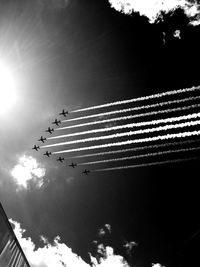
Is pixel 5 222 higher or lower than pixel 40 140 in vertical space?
lower

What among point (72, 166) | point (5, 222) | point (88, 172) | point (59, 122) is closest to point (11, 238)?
point (5, 222)

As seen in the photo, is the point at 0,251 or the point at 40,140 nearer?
the point at 0,251

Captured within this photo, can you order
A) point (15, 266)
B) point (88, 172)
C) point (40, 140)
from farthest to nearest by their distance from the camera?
point (40, 140)
point (88, 172)
point (15, 266)

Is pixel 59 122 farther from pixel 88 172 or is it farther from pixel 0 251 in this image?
pixel 0 251

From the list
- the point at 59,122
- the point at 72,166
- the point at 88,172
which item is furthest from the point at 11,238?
the point at 59,122

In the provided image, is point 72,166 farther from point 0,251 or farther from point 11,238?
point 0,251

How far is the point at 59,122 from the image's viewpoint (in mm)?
38656

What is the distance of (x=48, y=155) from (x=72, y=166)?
19.6 feet

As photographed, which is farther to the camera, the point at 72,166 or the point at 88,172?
the point at 72,166

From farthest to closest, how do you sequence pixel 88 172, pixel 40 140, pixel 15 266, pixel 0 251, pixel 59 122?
pixel 40 140 → pixel 59 122 → pixel 88 172 → pixel 15 266 → pixel 0 251

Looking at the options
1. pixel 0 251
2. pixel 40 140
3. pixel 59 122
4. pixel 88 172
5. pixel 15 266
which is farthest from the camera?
pixel 40 140

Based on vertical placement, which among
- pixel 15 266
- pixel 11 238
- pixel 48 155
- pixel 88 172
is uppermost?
pixel 48 155

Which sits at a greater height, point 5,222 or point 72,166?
point 72,166

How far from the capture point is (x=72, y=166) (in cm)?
3884
